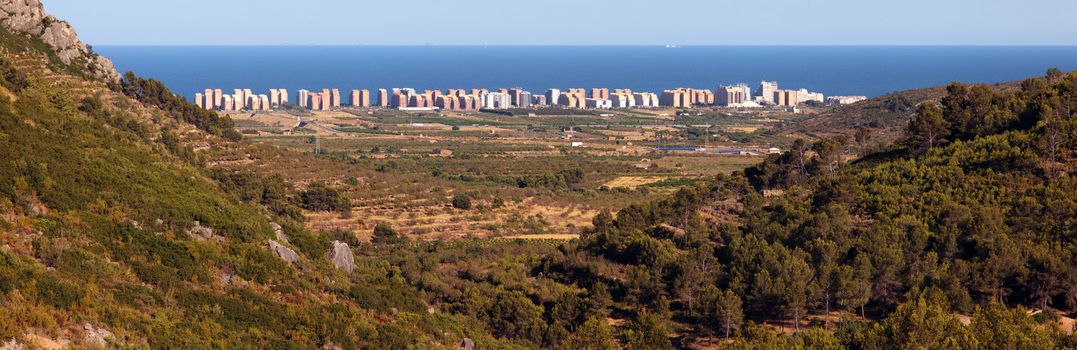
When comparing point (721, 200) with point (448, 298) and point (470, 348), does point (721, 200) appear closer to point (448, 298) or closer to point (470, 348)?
point (448, 298)

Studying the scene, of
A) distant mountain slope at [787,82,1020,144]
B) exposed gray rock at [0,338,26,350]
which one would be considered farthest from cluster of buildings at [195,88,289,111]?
exposed gray rock at [0,338,26,350]

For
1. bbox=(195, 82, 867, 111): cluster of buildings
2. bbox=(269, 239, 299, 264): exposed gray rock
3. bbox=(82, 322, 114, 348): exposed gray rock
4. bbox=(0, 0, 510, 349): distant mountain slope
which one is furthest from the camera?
bbox=(195, 82, 867, 111): cluster of buildings

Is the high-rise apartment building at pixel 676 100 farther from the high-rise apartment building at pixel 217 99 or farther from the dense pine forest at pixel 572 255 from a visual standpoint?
the dense pine forest at pixel 572 255

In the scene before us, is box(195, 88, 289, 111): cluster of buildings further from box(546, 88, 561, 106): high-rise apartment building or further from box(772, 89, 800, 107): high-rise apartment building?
box(772, 89, 800, 107): high-rise apartment building

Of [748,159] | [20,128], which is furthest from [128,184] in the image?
[748,159]

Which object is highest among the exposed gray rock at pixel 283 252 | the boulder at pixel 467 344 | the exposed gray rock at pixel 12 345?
the exposed gray rock at pixel 12 345

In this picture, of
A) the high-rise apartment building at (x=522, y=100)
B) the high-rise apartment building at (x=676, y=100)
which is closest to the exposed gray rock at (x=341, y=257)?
the high-rise apartment building at (x=676, y=100)
